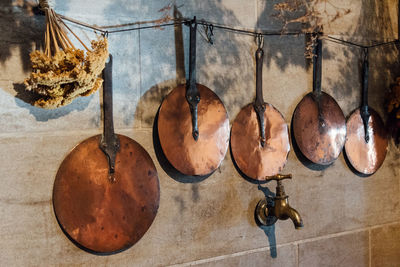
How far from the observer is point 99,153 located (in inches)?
51.7

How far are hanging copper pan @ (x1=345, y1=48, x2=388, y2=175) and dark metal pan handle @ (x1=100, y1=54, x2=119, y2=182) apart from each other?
1.13 meters

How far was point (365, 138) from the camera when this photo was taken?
1895 millimetres

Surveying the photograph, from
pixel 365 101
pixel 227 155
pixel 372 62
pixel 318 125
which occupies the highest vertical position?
pixel 372 62

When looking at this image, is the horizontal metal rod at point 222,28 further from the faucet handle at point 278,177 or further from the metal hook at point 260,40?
the faucet handle at point 278,177

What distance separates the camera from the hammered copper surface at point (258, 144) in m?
1.58

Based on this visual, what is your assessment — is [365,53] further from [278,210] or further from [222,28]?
[278,210]

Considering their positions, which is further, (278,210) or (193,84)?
(278,210)

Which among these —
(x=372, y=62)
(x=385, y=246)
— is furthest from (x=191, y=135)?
(x=385, y=246)

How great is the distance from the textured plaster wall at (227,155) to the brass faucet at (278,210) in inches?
1.8

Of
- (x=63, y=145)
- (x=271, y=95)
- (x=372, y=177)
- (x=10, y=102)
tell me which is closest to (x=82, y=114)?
(x=63, y=145)

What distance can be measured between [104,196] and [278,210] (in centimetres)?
70

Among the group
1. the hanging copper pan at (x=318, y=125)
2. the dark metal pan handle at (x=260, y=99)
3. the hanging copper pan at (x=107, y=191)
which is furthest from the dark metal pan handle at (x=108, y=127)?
the hanging copper pan at (x=318, y=125)

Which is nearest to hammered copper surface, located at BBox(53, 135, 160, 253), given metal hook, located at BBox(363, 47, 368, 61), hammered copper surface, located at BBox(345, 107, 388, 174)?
hammered copper surface, located at BBox(345, 107, 388, 174)

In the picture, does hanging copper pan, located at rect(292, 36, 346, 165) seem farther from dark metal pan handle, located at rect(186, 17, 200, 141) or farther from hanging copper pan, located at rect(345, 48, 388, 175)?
dark metal pan handle, located at rect(186, 17, 200, 141)
